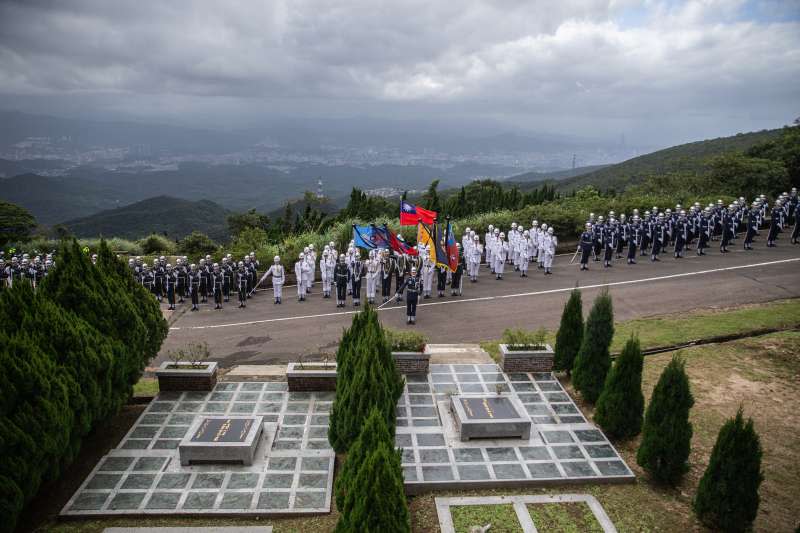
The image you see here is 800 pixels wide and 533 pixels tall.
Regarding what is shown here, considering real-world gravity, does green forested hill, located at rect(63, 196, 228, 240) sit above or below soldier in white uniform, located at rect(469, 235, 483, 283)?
below

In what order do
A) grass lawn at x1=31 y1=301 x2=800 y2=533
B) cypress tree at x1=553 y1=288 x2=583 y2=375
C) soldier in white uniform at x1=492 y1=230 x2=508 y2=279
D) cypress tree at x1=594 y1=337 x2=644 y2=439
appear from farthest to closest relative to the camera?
soldier in white uniform at x1=492 y1=230 x2=508 y2=279 → cypress tree at x1=553 y1=288 x2=583 y2=375 → cypress tree at x1=594 y1=337 x2=644 y2=439 → grass lawn at x1=31 y1=301 x2=800 y2=533

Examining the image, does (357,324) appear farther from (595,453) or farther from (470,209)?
(470,209)

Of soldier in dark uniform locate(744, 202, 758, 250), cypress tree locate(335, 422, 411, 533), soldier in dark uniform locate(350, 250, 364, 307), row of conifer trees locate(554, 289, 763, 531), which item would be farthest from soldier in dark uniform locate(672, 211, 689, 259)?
cypress tree locate(335, 422, 411, 533)

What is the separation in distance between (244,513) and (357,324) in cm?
371

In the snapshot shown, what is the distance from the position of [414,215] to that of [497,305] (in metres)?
4.01

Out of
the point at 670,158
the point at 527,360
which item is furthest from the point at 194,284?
the point at 670,158

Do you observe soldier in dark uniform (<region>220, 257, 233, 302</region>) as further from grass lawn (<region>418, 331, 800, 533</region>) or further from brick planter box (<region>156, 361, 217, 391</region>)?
grass lawn (<region>418, 331, 800, 533</region>)

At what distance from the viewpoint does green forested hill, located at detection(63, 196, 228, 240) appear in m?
99.8

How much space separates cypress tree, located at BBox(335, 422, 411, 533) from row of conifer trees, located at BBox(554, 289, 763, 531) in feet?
14.6

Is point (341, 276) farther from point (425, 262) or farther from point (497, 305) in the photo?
point (497, 305)

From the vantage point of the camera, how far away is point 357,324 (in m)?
10.2

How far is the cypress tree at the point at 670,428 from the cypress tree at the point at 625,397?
3.00 ft

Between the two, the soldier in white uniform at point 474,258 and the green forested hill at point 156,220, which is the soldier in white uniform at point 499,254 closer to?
the soldier in white uniform at point 474,258

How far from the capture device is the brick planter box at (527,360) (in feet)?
40.3
